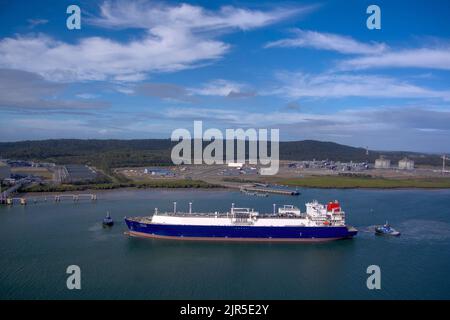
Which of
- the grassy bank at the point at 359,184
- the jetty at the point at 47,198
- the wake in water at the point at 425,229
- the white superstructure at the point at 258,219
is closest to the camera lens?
the white superstructure at the point at 258,219

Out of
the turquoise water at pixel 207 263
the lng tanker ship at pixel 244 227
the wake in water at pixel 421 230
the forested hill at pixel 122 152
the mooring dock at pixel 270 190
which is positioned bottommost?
the turquoise water at pixel 207 263

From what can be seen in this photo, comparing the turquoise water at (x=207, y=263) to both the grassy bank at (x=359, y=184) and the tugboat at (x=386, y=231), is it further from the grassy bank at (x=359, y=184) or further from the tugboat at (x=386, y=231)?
the grassy bank at (x=359, y=184)

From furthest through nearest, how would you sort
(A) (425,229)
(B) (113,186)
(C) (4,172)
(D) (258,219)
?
(C) (4,172) < (B) (113,186) < (A) (425,229) < (D) (258,219)

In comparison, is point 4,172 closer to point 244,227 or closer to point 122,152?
point 244,227

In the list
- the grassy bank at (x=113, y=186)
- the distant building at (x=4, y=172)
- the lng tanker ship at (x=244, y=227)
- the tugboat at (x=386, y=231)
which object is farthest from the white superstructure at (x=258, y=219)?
the distant building at (x=4, y=172)

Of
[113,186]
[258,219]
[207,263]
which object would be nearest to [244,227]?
[258,219]

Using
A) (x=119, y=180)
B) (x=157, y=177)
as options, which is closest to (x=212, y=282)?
(x=119, y=180)
